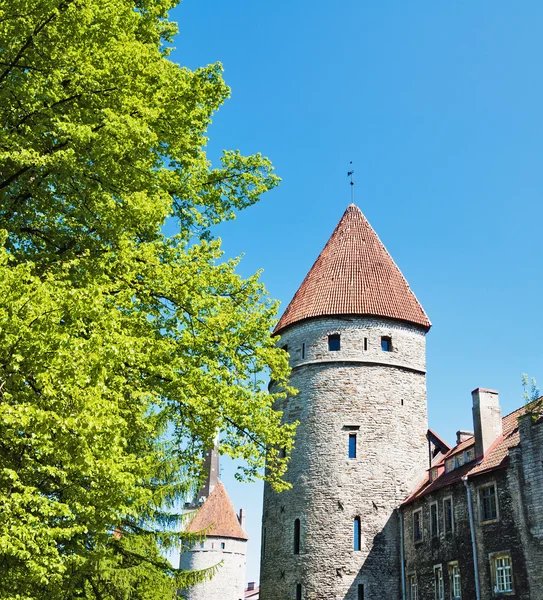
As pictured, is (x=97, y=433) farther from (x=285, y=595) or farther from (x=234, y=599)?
(x=234, y=599)

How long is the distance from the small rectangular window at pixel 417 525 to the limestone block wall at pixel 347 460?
116cm

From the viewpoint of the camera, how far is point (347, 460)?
2322 cm

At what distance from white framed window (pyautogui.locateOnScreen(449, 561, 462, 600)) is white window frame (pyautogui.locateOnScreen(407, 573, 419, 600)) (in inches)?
90.4

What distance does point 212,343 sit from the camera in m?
9.99

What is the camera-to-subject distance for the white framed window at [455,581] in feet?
59.6

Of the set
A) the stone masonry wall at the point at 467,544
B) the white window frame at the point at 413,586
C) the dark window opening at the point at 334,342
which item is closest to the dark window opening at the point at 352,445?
the stone masonry wall at the point at 467,544

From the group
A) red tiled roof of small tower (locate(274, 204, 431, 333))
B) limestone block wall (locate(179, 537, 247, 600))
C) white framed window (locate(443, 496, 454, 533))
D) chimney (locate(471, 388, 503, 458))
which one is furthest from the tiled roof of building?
limestone block wall (locate(179, 537, 247, 600))

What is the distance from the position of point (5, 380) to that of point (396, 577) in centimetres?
1798

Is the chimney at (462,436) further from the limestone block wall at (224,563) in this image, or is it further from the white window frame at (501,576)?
the limestone block wall at (224,563)

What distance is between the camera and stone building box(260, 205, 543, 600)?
17141mm

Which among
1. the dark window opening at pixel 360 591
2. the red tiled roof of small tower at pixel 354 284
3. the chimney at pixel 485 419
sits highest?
the red tiled roof of small tower at pixel 354 284

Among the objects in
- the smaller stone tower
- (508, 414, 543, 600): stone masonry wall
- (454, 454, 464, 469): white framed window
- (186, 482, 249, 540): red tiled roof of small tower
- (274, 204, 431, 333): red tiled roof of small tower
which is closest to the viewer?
Result: (508, 414, 543, 600): stone masonry wall

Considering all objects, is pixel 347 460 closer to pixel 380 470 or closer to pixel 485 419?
pixel 380 470

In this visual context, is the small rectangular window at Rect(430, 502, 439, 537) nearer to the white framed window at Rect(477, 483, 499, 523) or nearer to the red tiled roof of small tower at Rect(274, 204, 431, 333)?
the white framed window at Rect(477, 483, 499, 523)
